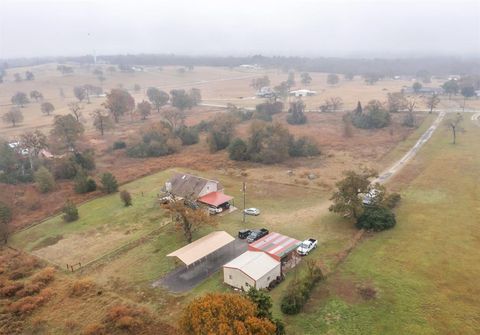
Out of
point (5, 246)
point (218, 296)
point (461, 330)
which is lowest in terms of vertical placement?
point (5, 246)

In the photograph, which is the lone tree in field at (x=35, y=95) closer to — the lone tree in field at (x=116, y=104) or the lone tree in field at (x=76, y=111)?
the lone tree in field at (x=76, y=111)

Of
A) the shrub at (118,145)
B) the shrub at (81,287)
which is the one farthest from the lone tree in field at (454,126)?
the shrub at (81,287)

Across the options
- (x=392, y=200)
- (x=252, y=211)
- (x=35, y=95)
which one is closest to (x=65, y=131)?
(x=252, y=211)

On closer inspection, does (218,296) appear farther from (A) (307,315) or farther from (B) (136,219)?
(B) (136,219)

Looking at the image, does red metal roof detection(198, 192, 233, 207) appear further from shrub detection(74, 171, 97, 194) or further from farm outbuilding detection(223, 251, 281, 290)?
shrub detection(74, 171, 97, 194)

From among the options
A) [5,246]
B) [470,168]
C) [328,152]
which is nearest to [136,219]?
[5,246]

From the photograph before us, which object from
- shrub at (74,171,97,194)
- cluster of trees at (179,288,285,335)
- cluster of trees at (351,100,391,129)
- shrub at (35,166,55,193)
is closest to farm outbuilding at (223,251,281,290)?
cluster of trees at (179,288,285,335)
